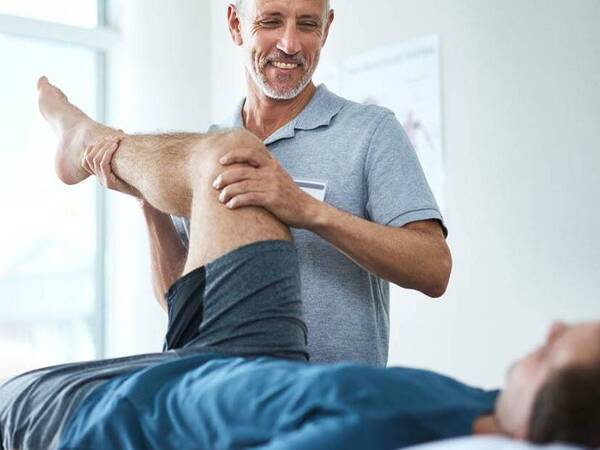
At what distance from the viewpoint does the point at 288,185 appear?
1730mm

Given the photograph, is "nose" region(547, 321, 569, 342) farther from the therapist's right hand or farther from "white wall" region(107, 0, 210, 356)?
"white wall" region(107, 0, 210, 356)

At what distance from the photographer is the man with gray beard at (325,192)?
175 centimetres

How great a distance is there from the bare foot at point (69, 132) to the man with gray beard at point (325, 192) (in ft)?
0.44

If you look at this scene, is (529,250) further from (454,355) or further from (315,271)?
(315,271)

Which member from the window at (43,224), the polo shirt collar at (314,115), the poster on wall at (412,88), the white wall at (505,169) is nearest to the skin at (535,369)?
the polo shirt collar at (314,115)

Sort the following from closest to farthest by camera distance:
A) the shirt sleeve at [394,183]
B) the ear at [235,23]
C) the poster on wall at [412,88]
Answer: the shirt sleeve at [394,183] → the ear at [235,23] → the poster on wall at [412,88]

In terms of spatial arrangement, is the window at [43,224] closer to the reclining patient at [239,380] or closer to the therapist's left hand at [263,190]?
the reclining patient at [239,380]

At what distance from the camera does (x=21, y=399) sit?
5.20 ft

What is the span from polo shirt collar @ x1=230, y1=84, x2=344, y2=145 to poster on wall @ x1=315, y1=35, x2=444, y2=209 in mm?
1203

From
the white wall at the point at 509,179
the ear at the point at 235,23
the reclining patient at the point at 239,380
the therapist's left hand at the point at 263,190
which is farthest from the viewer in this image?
the white wall at the point at 509,179

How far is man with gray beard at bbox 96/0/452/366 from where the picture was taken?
5.74 feet

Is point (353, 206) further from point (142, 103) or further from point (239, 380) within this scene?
point (142, 103)

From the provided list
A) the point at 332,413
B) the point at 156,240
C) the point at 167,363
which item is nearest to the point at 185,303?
the point at 167,363

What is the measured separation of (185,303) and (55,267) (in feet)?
9.03
